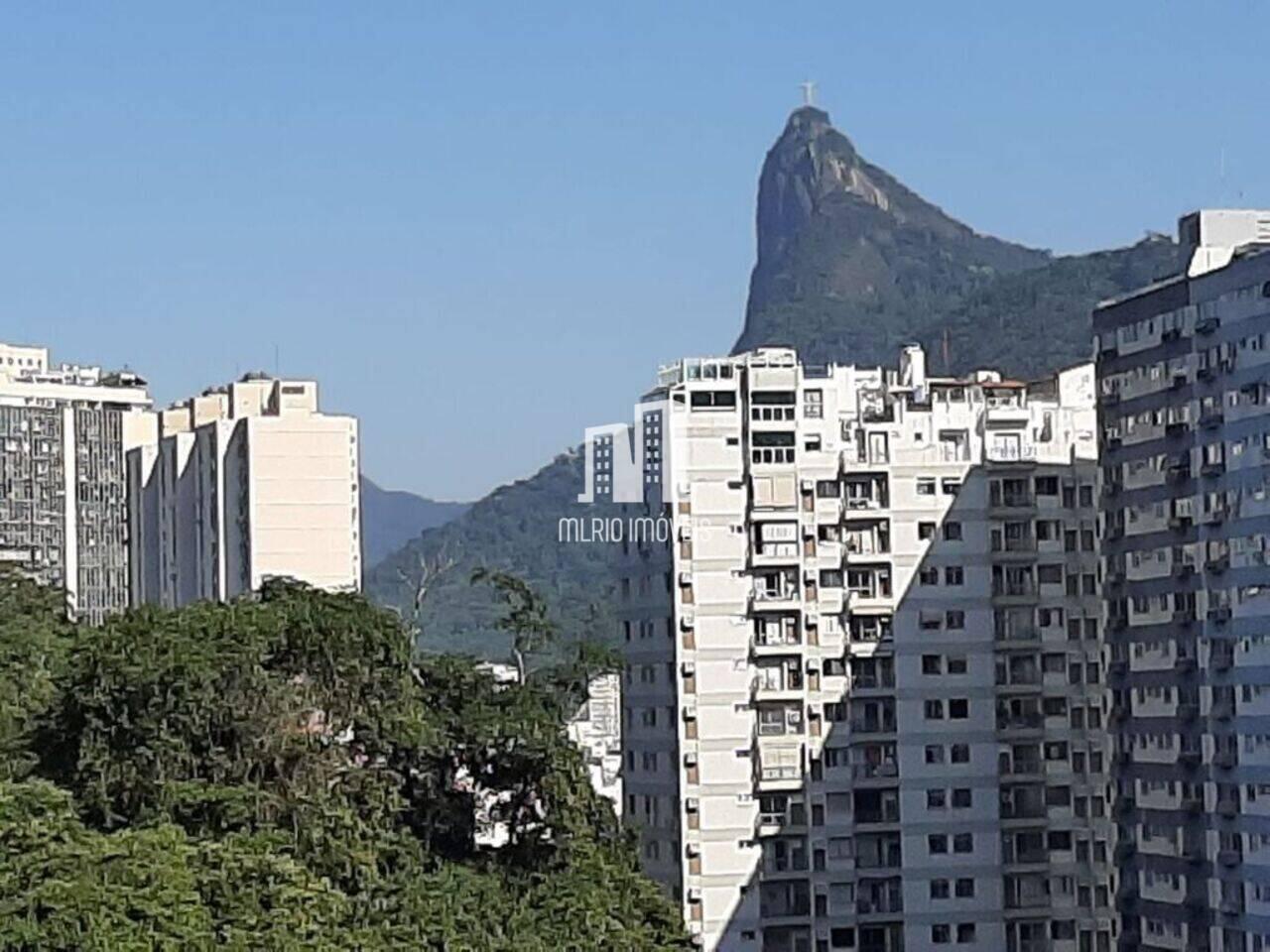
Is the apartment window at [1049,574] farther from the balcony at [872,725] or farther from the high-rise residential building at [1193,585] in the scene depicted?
the high-rise residential building at [1193,585]

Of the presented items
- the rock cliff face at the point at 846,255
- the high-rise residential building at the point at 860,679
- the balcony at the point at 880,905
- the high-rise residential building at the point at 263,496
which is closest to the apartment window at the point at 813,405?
the high-rise residential building at the point at 860,679

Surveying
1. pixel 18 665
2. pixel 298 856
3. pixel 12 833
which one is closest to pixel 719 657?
pixel 18 665

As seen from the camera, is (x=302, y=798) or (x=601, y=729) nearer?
(x=302, y=798)

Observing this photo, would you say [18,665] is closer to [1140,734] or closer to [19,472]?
[1140,734]

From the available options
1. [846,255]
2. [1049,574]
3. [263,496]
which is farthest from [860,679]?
[846,255]

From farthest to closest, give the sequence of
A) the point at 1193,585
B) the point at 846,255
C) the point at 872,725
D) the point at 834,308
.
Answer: the point at 846,255 < the point at 834,308 < the point at 872,725 < the point at 1193,585

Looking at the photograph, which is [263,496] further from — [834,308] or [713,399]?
[834,308]

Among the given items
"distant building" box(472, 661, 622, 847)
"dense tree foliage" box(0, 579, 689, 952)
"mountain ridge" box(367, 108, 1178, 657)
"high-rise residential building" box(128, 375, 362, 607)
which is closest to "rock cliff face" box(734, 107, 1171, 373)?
"mountain ridge" box(367, 108, 1178, 657)
